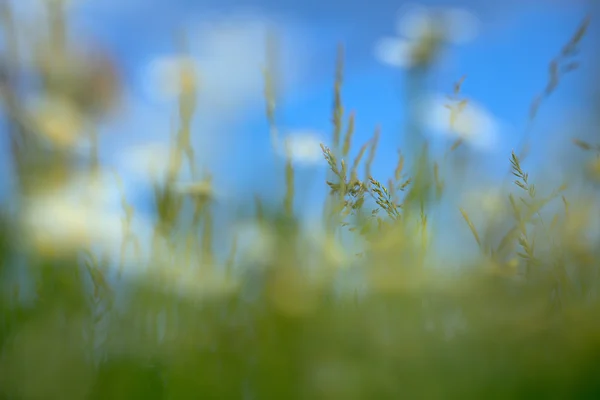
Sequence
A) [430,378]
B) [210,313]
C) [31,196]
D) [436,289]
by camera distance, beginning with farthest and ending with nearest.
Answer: [31,196]
[210,313]
[436,289]
[430,378]

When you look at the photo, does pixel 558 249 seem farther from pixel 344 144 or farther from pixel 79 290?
pixel 79 290

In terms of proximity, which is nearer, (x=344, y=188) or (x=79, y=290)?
(x=344, y=188)

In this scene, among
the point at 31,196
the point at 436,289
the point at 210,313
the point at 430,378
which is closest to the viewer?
the point at 430,378

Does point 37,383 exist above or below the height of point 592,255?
below

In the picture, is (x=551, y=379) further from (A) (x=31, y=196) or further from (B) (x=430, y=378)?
(A) (x=31, y=196)

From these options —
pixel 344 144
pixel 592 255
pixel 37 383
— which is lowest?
pixel 37 383

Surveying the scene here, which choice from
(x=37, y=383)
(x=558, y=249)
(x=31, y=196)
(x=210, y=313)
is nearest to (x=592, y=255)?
(x=558, y=249)

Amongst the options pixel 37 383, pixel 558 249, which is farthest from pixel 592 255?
pixel 37 383

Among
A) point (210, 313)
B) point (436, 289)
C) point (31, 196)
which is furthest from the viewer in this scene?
point (31, 196)

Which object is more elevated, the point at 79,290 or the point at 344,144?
the point at 344,144
